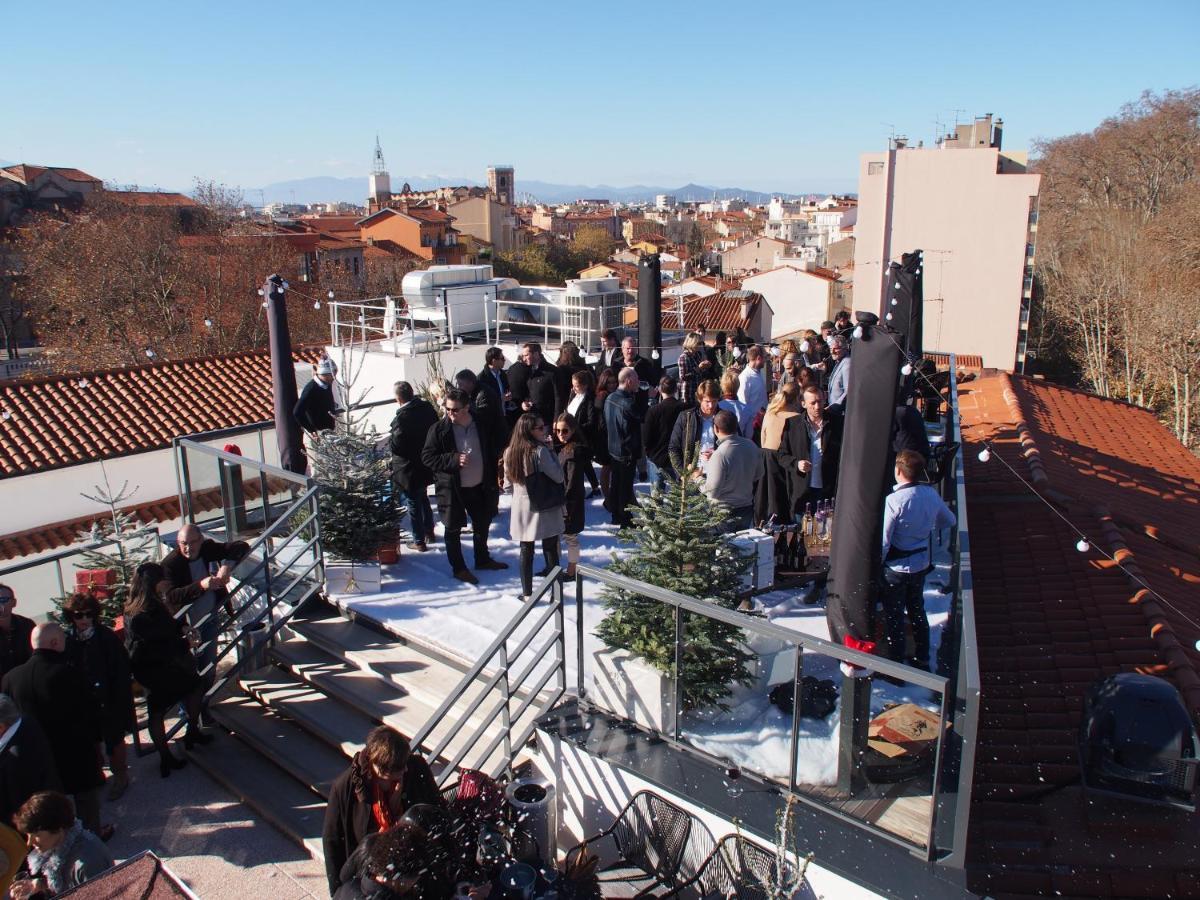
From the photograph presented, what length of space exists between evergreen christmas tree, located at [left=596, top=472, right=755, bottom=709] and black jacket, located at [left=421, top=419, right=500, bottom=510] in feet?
7.15

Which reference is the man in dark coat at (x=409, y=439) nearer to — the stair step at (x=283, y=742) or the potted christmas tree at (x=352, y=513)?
the potted christmas tree at (x=352, y=513)

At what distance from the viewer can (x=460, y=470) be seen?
23.2ft

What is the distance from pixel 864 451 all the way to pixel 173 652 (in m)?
4.81

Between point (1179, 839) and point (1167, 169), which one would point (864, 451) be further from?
point (1167, 169)

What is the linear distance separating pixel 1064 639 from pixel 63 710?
7251mm

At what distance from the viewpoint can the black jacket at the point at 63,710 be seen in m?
5.05

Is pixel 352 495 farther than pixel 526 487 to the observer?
Yes

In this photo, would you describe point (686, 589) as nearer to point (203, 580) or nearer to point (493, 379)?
point (203, 580)

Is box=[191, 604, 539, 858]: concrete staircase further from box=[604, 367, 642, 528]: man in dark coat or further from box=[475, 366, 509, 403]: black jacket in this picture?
box=[475, 366, 509, 403]: black jacket

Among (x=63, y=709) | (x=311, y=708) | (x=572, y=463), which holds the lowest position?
(x=311, y=708)

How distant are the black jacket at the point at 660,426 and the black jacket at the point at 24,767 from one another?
16.1 ft

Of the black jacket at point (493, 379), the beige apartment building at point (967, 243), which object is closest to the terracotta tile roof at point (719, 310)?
the beige apartment building at point (967, 243)

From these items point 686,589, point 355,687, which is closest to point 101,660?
point 355,687

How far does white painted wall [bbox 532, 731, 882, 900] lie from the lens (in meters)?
4.91
